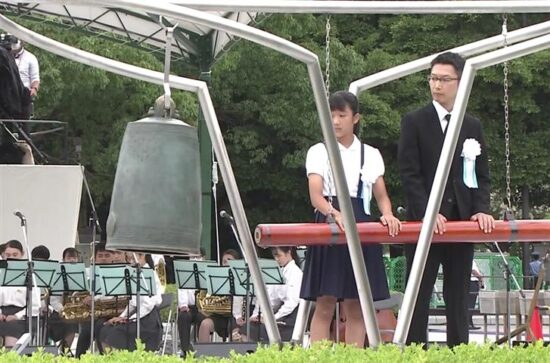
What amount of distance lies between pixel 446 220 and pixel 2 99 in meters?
11.0

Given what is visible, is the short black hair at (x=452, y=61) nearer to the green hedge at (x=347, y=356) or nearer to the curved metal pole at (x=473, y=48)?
the curved metal pole at (x=473, y=48)

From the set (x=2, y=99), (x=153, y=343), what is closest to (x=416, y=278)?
(x=153, y=343)

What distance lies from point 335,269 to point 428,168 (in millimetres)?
808

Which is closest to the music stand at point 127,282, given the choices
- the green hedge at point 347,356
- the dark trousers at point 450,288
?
the dark trousers at point 450,288

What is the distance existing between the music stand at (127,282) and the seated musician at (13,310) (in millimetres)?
843

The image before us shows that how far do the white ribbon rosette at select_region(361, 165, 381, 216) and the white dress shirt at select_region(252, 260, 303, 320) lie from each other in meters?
6.65

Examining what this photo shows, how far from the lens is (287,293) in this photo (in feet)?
49.3

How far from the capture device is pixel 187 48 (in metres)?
21.6

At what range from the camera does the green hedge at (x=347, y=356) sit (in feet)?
19.2

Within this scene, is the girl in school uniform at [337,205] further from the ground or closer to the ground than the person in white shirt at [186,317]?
further from the ground

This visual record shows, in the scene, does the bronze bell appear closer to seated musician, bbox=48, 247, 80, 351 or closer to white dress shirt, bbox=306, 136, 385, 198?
white dress shirt, bbox=306, 136, 385, 198

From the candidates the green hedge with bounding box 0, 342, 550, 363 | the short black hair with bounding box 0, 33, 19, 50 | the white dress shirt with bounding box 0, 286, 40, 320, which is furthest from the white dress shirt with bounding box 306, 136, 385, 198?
the short black hair with bounding box 0, 33, 19, 50

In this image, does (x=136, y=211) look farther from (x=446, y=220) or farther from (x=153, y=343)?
(x=153, y=343)

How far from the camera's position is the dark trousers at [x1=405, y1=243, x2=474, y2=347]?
8203 mm
